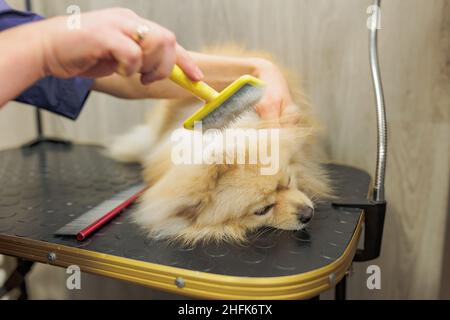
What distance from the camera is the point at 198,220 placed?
2.30ft

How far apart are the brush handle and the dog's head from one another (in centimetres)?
10

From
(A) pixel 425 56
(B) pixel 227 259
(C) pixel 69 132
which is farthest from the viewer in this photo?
(C) pixel 69 132

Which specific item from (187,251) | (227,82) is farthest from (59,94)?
(187,251)

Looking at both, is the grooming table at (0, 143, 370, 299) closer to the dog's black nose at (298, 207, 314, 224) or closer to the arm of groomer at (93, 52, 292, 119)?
the dog's black nose at (298, 207, 314, 224)

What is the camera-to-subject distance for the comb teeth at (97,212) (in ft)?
2.27

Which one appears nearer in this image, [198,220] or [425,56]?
[198,220]

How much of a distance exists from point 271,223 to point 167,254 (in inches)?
8.0

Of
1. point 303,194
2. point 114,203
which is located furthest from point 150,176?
point 303,194

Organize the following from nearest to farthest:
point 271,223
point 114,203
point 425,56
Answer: point 271,223 < point 114,203 < point 425,56

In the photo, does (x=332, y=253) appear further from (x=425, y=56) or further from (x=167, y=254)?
(x=425, y=56)

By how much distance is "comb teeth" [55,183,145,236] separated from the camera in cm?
69

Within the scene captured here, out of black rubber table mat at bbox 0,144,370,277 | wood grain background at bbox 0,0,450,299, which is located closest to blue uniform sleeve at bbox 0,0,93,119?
black rubber table mat at bbox 0,144,370,277

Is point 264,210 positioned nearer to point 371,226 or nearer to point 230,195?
point 230,195

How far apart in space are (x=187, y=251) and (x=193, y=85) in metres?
0.28
